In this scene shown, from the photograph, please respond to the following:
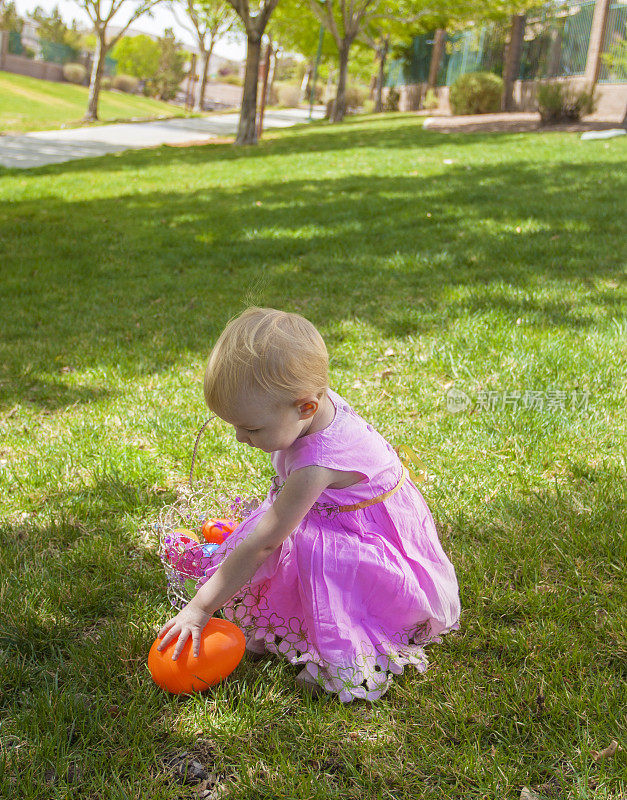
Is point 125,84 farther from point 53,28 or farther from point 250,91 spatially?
point 250,91

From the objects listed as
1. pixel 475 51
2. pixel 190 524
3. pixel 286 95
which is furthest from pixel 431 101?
pixel 190 524

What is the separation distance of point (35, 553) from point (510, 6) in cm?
2728

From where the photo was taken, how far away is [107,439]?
3.71 meters

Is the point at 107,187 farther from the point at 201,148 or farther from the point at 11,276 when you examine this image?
the point at 201,148

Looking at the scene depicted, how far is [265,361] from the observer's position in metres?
1.85

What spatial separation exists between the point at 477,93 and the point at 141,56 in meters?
44.0

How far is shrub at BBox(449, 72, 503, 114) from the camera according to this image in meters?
23.5

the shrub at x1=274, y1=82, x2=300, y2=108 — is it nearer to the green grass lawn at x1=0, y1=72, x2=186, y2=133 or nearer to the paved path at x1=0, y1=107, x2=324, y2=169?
the green grass lawn at x1=0, y1=72, x2=186, y2=133

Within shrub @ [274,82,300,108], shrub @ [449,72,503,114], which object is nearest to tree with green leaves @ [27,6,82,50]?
shrub @ [274,82,300,108]

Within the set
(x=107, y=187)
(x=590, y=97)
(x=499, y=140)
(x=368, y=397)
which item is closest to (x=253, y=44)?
(x=499, y=140)

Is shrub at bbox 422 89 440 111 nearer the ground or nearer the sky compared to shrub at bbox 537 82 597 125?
nearer the sky

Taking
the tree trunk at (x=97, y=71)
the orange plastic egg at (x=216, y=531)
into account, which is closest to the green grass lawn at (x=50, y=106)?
the tree trunk at (x=97, y=71)

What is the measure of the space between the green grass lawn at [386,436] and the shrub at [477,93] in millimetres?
17211

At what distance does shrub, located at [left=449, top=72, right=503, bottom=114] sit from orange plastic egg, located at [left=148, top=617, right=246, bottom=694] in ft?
80.9
